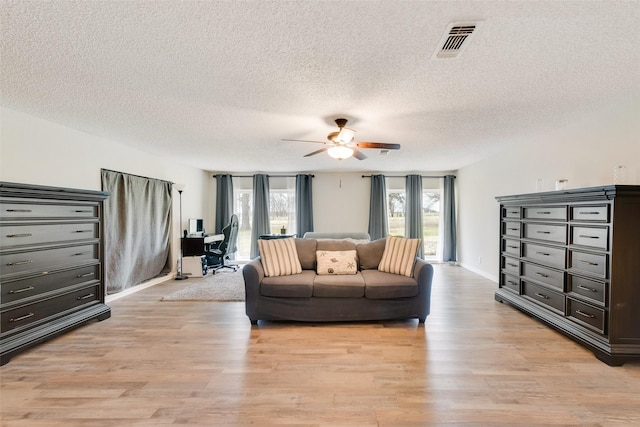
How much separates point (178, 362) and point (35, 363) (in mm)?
1196

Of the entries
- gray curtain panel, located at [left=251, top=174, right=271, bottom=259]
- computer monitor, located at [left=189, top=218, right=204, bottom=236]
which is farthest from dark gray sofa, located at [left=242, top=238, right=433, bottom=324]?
gray curtain panel, located at [left=251, top=174, right=271, bottom=259]

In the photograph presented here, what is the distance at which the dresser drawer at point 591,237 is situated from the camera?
234 cm

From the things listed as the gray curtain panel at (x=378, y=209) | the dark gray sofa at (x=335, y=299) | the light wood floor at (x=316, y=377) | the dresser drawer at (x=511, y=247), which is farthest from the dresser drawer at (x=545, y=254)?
the gray curtain panel at (x=378, y=209)

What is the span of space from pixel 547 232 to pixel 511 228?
64cm

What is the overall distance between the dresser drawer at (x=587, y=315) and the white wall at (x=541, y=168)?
1.30 m

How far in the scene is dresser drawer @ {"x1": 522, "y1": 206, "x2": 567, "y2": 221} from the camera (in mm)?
2807

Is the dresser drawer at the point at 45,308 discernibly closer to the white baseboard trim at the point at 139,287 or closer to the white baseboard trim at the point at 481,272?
the white baseboard trim at the point at 139,287

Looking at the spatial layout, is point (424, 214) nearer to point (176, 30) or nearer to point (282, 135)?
point (282, 135)

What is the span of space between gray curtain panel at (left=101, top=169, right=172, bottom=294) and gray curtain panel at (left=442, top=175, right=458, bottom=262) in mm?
6216

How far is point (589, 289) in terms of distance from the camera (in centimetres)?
249

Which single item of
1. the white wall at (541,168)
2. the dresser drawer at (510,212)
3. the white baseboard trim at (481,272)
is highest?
the white wall at (541,168)

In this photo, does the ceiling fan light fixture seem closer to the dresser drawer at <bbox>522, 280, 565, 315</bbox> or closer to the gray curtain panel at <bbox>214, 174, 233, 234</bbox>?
the dresser drawer at <bbox>522, 280, 565, 315</bbox>

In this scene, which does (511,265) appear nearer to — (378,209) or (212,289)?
(378,209)

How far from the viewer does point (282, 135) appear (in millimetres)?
3652
